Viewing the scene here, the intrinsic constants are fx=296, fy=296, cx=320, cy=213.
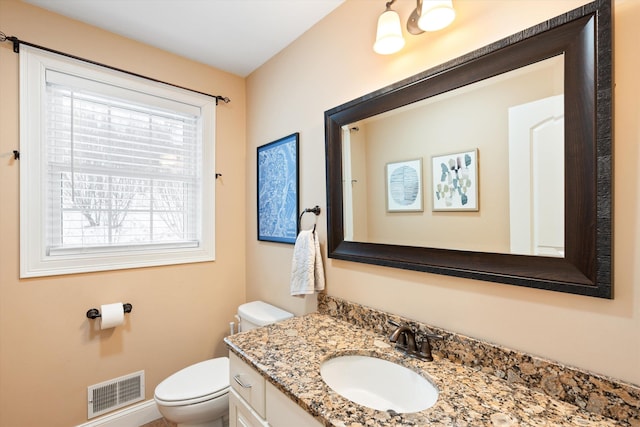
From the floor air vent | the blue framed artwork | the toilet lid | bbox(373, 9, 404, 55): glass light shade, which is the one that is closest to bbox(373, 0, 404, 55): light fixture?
bbox(373, 9, 404, 55): glass light shade

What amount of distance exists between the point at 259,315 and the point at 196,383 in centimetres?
49

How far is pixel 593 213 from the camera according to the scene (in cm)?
81

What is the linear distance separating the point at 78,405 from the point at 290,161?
191 centimetres

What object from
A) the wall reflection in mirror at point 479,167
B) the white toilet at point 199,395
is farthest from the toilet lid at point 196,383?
the wall reflection in mirror at point 479,167

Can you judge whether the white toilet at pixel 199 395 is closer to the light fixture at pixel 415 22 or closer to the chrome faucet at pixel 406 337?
the chrome faucet at pixel 406 337

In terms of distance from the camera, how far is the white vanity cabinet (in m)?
0.94

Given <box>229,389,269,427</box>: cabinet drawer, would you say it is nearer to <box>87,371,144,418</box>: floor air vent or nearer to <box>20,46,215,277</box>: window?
<box>87,371,144,418</box>: floor air vent

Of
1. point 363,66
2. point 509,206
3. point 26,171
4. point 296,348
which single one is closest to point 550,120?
point 509,206

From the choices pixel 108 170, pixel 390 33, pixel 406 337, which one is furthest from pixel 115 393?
pixel 390 33

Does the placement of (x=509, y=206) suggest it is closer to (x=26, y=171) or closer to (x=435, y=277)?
(x=435, y=277)

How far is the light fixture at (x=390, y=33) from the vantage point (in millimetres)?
1211

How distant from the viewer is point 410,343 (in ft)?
3.79

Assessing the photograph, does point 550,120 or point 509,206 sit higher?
point 550,120

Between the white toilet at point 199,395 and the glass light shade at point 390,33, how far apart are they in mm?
1561
